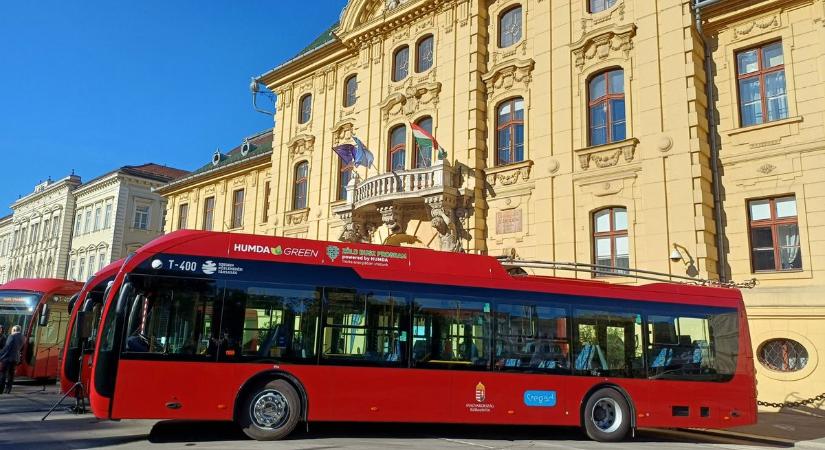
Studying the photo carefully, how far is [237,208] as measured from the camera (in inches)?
1303

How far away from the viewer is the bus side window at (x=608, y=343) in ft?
35.1

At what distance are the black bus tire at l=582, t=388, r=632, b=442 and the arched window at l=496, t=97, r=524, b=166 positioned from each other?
417 inches

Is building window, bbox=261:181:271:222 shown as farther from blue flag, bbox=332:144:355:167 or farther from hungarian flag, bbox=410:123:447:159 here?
hungarian flag, bbox=410:123:447:159

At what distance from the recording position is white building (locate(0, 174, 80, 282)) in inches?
2140

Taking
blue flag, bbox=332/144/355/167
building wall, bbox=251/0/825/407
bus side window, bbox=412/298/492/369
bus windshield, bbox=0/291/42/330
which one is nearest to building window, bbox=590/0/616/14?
building wall, bbox=251/0/825/407

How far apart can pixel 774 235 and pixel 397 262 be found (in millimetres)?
10493

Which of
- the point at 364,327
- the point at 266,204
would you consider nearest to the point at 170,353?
the point at 364,327

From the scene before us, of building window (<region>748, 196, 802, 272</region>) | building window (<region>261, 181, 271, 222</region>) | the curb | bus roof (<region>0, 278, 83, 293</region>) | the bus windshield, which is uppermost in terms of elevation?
building window (<region>261, 181, 271, 222</region>)

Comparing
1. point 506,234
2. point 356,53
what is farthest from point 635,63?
point 356,53

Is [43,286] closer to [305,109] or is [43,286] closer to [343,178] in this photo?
[343,178]

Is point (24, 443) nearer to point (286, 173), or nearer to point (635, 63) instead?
point (635, 63)

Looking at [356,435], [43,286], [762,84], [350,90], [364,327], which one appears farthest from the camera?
[350,90]

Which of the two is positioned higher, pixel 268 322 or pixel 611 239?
pixel 611 239

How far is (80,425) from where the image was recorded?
10.1 meters
